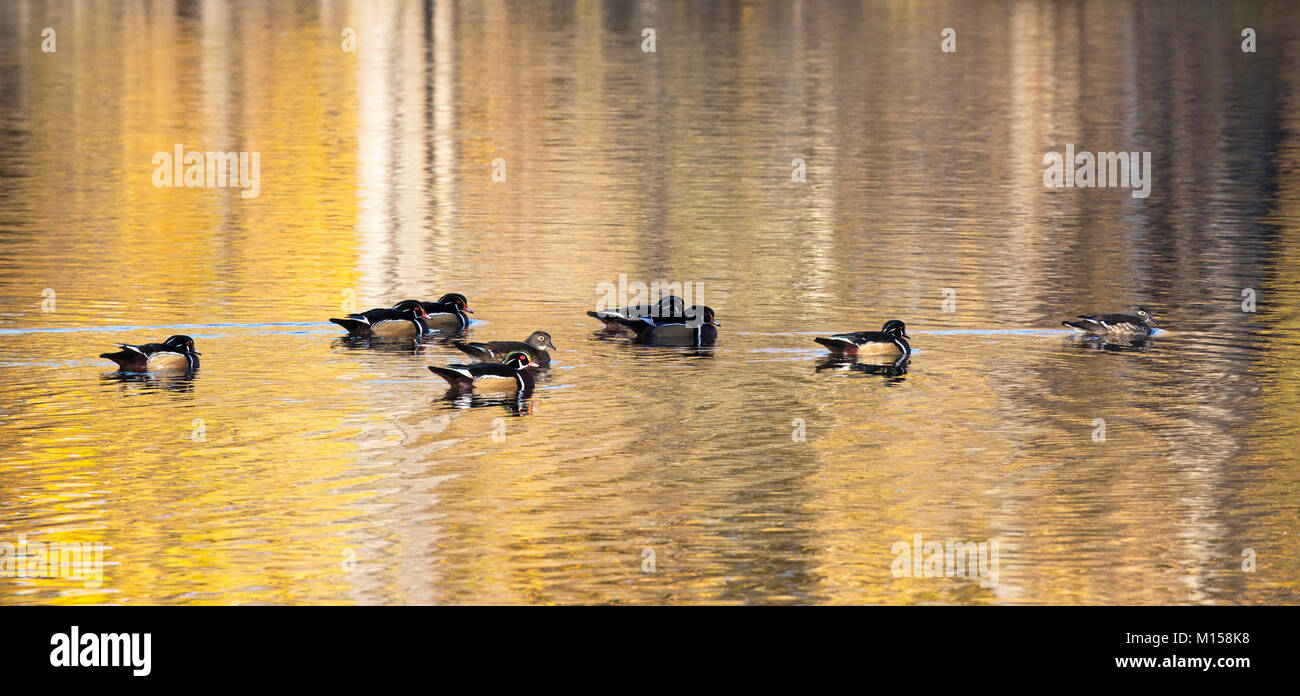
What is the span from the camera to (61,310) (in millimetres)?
25125

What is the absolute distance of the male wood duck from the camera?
76.3 ft

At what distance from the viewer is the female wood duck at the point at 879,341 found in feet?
72.7

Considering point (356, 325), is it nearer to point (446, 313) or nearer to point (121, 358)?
point (446, 313)

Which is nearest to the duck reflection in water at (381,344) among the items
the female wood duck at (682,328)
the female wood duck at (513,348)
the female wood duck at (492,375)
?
the female wood duck at (513,348)

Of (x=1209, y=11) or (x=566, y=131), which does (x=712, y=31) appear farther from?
(x=566, y=131)

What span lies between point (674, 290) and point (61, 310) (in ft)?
27.0

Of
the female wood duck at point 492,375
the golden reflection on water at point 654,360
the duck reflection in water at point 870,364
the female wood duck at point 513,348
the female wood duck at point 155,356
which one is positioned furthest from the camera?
the duck reflection in water at point 870,364

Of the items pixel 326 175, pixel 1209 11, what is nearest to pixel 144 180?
pixel 326 175

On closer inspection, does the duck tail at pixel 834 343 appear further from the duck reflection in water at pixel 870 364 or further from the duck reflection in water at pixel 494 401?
the duck reflection in water at pixel 494 401

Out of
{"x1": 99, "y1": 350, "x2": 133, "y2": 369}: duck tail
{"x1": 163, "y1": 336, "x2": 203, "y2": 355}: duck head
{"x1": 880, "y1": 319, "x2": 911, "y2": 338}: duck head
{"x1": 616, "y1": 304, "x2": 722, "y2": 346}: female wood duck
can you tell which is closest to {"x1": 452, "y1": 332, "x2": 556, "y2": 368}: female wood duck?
{"x1": 616, "y1": 304, "x2": 722, "y2": 346}: female wood duck

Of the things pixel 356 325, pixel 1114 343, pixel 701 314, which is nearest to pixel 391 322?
pixel 356 325

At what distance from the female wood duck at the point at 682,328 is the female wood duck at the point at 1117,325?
4421 millimetres

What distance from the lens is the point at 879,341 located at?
872 inches

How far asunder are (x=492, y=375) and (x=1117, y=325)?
25.9 ft
